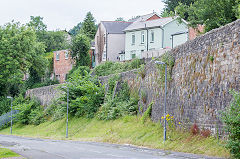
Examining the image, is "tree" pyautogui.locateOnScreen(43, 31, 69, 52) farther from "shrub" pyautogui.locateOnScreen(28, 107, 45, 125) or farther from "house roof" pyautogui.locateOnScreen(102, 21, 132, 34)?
"shrub" pyautogui.locateOnScreen(28, 107, 45, 125)

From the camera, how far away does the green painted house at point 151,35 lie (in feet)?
205

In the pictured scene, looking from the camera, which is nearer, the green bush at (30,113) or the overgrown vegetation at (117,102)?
the overgrown vegetation at (117,102)

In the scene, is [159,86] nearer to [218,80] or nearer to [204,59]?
[204,59]

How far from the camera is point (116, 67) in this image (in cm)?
5625

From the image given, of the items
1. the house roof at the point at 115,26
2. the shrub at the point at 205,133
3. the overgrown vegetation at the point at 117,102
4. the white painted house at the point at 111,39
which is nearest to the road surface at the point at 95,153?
the shrub at the point at 205,133

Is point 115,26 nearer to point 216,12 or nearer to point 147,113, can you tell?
point 216,12

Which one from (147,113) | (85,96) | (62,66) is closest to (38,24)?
(62,66)

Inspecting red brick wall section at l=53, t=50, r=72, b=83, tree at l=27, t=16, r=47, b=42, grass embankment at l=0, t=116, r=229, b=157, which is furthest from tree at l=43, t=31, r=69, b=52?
grass embankment at l=0, t=116, r=229, b=157

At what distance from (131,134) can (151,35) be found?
111 ft

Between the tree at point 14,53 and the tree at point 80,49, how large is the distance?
7.06 m

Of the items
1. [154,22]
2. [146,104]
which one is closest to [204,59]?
[146,104]

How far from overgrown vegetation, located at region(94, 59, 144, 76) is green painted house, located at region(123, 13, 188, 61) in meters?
4.71

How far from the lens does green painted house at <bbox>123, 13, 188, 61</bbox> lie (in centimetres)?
6234

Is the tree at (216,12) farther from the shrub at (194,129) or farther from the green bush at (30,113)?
the green bush at (30,113)
